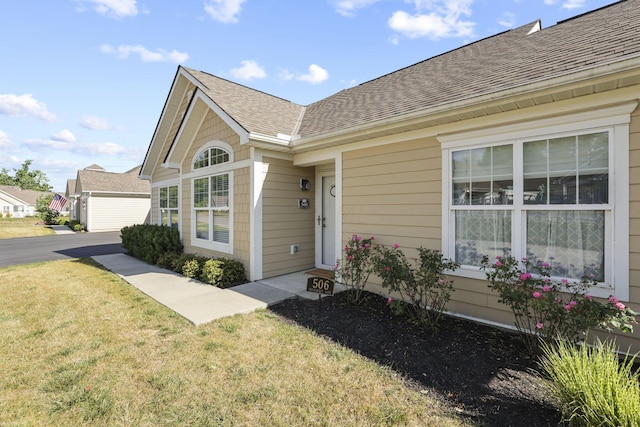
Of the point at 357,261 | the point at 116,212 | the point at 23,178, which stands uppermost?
the point at 23,178

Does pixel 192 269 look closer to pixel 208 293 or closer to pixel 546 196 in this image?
pixel 208 293

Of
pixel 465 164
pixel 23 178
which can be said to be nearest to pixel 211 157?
pixel 465 164

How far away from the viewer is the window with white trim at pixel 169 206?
1093 cm

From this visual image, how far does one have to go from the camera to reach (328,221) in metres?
7.55

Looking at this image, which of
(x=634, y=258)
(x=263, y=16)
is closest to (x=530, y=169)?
(x=634, y=258)

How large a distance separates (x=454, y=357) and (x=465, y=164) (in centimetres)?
276

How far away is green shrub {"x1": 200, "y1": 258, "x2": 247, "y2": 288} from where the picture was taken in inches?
252

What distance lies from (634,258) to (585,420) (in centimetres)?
221

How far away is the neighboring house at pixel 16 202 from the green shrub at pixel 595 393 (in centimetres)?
5981

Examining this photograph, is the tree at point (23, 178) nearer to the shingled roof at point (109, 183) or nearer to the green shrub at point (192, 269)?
the shingled roof at point (109, 183)

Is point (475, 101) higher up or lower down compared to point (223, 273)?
higher up

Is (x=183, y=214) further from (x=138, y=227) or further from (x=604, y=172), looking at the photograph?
(x=604, y=172)

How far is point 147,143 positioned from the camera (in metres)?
11.7

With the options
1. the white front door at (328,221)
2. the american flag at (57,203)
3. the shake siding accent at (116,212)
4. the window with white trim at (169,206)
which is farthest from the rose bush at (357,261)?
the american flag at (57,203)
